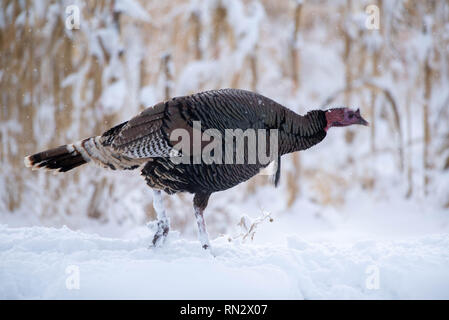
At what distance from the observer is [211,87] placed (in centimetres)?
594

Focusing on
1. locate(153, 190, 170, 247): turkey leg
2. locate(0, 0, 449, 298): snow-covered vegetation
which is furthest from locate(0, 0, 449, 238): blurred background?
locate(153, 190, 170, 247): turkey leg

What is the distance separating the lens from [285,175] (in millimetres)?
Answer: 7051

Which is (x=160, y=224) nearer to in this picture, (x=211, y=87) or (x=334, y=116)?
(x=334, y=116)

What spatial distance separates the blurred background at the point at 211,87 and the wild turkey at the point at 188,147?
7.62 feet

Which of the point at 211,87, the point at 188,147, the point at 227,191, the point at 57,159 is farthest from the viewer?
the point at 211,87

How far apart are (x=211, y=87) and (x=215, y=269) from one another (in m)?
3.95

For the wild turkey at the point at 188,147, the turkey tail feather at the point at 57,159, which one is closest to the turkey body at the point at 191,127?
the wild turkey at the point at 188,147

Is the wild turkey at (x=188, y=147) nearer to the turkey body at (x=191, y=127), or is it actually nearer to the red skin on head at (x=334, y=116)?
the turkey body at (x=191, y=127)

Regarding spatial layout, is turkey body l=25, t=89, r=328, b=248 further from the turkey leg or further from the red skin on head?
the red skin on head

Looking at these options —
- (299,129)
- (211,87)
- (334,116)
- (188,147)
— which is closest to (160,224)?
(188,147)

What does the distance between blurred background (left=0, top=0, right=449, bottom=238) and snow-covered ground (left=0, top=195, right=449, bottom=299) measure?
7.53 ft

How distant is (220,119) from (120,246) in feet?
3.05

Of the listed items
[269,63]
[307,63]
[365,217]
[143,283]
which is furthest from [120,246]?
[307,63]
